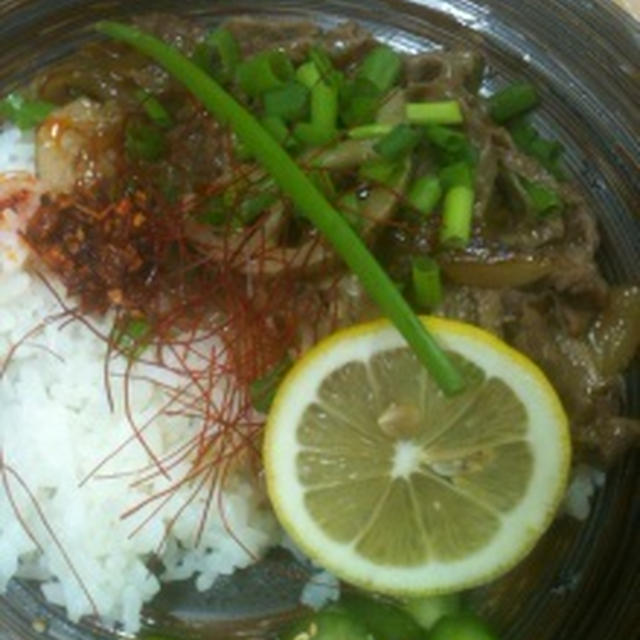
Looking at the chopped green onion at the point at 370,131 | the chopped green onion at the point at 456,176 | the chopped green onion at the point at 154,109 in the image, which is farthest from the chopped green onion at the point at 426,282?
the chopped green onion at the point at 154,109

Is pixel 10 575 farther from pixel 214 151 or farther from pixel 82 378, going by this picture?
pixel 214 151

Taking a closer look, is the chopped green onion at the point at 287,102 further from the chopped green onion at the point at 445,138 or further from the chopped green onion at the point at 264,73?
the chopped green onion at the point at 445,138

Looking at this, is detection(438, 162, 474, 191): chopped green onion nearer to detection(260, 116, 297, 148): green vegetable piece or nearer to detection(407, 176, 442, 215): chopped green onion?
detection(407, 176, 442, 215): chopped green onion

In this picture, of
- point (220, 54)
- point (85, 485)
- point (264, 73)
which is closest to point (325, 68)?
point (264, 73)

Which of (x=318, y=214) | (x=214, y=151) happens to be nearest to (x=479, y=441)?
(x=318, y=214)

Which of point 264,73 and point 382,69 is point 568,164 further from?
point 264,73
